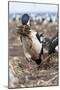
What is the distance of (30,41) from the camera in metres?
1.38

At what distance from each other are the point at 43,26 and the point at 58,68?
32 cm

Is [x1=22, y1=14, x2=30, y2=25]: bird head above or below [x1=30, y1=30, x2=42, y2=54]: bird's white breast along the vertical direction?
above

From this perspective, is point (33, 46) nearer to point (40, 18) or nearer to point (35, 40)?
point (35, 40)

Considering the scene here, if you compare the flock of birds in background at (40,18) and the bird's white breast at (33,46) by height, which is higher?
the flock of birds in background at (40,18)

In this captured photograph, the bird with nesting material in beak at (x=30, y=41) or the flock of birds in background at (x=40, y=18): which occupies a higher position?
the flock of birds in background at (x=40, y=18)

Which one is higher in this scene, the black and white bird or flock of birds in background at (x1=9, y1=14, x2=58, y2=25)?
flock of birds in background at (x1=9, y1=14, x2=58, y2=25)

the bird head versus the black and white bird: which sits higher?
the bird head

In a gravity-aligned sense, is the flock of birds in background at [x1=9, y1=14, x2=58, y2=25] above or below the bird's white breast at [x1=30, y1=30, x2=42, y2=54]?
above

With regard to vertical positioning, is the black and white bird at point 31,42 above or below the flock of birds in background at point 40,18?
below

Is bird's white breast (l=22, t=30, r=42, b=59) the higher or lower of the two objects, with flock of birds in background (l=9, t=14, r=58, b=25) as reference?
lower

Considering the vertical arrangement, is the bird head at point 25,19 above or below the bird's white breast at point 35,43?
above

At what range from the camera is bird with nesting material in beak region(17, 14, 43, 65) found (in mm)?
1377

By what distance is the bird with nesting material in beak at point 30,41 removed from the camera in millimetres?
1377

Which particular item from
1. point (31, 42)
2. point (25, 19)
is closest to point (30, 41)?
point (31, 42)
